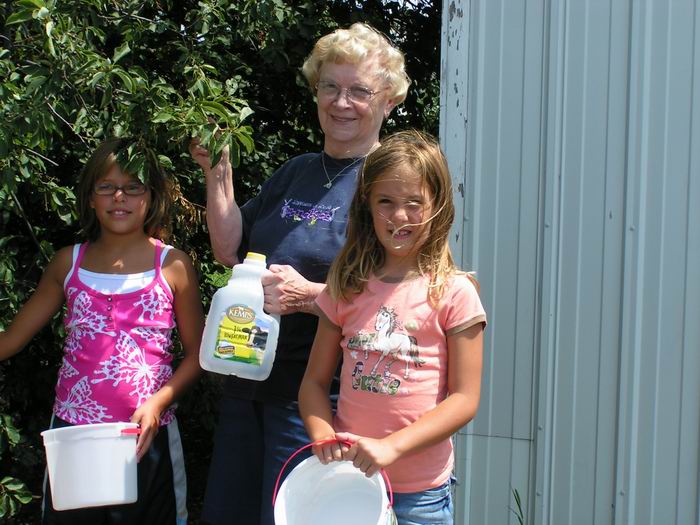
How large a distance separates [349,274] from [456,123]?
4.07ft

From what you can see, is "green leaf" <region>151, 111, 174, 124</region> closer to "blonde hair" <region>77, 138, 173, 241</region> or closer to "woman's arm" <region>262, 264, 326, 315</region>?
"blonde hair" <region>77, 138, 173, 241</region>

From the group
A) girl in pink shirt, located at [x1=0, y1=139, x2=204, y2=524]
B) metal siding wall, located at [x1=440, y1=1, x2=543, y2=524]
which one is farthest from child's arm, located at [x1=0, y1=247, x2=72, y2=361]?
metal siding wall, located at [x1=440, y1=1, x2=543, y2=524]

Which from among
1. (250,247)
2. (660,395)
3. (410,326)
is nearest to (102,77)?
(250,247)

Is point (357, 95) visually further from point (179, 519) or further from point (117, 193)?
point (179, 519)

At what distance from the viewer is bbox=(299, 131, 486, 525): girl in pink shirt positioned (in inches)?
Answer: 80.0

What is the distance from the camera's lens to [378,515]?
1942 mm

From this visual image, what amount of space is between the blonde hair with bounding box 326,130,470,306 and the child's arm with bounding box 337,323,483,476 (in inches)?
5.1

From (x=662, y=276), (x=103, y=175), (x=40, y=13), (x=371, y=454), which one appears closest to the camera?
(x=371, y=454)

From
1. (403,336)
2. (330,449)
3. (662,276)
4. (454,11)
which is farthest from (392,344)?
(454,11)

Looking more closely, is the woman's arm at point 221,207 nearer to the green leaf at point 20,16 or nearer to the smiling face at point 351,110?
the smiling face at point 351,110

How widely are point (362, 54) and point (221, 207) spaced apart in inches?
23.3

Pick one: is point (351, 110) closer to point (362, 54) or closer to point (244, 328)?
point (362, 54)

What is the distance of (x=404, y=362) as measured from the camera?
6.68 ft

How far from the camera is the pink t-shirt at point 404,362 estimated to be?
2.04m
